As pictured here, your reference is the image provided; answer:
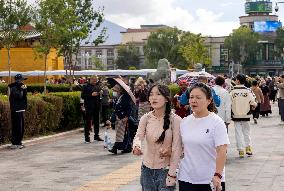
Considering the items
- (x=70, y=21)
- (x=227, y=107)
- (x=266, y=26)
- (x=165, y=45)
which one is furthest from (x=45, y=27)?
(x=266, y=26)

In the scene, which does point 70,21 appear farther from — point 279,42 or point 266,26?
point 266,26

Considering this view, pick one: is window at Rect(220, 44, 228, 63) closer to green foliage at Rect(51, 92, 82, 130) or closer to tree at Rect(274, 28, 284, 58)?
tree at Rect(274, 28, 284, 58)

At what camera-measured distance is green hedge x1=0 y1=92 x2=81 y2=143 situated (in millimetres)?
15195

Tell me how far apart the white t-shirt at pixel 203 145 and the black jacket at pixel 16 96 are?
10.2 m

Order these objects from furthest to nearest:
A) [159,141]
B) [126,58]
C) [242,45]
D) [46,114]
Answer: [126,58] → [242,45] → [46,114] → [159,141]

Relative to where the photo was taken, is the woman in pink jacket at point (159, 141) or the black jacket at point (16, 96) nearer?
the woman in pink jacket at point (159, 141)

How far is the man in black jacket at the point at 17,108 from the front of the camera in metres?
14.8

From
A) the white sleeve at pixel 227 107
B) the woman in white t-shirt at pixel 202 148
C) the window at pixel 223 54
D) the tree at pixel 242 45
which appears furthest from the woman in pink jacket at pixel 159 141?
the window at pixel 223 54

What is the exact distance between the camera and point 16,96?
14.8m

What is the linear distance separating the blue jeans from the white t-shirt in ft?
1.29

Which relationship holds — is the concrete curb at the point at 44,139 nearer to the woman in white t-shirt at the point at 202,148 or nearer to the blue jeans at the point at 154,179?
the blue jeans at the point at 154,179

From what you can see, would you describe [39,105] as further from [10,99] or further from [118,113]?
[118,113]

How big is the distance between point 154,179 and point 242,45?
11746 centimetres

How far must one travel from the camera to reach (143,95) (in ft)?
53.6
